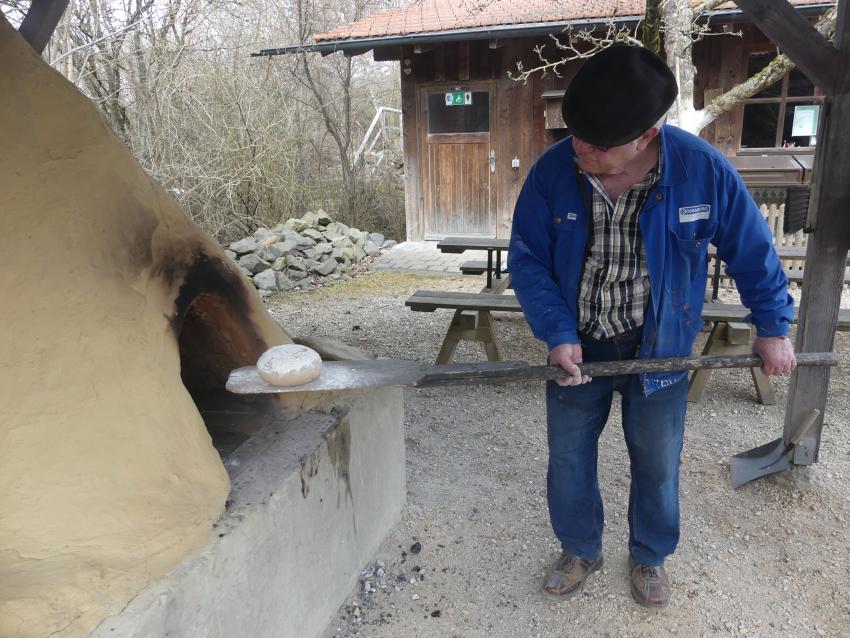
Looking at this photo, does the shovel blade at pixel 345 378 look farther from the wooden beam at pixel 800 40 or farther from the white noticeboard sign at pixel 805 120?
the white noticeboard sign at pixel 805 120

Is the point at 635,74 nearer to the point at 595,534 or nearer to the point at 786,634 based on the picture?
the point at 595,534

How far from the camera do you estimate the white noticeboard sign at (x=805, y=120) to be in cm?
773

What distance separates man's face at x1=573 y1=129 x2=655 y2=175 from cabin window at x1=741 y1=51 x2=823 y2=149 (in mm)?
7127

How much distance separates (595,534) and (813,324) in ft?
4.94

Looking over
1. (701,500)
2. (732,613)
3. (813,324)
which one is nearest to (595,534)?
(732,613)

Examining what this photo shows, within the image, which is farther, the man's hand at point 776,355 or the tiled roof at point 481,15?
the tiled roof at point 481,15

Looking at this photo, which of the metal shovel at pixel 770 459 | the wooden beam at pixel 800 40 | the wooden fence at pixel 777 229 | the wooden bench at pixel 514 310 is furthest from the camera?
the wooden fence at pixel 777 229

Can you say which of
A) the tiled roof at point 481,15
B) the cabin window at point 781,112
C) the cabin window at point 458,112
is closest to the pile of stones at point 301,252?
the cabin window at point 458,112

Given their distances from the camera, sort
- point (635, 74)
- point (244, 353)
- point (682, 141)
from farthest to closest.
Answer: point (244, 353) → point (682, 141) → point (635, 74)

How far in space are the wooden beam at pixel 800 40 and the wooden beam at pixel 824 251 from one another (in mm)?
40

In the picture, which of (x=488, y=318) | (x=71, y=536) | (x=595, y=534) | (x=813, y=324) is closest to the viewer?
(x=71, y=536)

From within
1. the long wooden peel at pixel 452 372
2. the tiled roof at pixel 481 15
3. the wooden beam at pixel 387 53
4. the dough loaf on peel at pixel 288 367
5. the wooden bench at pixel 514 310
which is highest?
the tiled roof at pixel 481 15

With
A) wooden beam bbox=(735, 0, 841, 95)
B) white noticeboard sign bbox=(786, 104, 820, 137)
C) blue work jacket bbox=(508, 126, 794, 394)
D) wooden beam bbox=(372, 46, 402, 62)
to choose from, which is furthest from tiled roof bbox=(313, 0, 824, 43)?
blue work jacket bbox=(508, 126, 794, 394)

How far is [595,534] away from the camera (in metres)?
2.38
